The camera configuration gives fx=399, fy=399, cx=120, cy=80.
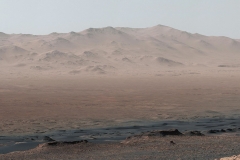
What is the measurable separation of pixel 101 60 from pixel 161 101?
2408 inches

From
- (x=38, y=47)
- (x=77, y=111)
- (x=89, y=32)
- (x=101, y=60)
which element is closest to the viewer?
(x=77, y=111)

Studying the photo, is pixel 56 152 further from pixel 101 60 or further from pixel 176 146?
pixel 101 60

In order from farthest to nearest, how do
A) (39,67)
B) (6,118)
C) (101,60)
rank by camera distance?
(101,60), (39,67), (6,118)

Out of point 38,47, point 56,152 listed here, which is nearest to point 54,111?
point 56,152

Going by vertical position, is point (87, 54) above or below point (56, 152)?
above

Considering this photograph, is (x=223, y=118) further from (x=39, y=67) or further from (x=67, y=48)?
(x=67, y=48)

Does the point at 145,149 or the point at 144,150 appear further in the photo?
the point at 145,149

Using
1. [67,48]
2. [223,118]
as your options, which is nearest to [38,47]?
[67,48]

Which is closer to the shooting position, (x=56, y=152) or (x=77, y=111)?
(x=56, y=152)

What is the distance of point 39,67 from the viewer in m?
74.2

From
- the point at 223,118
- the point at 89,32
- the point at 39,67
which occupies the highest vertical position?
the point at 89,32

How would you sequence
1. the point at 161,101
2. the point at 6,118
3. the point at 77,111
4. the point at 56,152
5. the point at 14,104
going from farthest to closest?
1. the point at 161,101
2. the point at 14,104
3. the point at 77,111
4. the point at 6,118
5. the point at 56,152

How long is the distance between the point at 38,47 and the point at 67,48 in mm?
7873

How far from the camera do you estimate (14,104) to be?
24.9 metres
